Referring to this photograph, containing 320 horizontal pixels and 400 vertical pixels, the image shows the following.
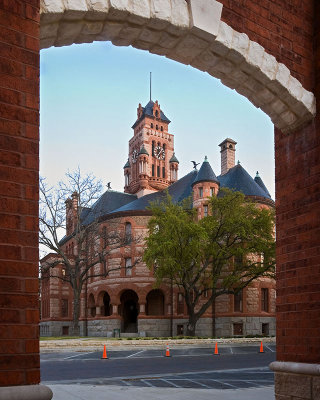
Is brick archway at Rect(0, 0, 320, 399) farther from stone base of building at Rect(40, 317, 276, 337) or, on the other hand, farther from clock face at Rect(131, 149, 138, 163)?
clock face at Rect(131, 149, 138, 163)

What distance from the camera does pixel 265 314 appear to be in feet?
133

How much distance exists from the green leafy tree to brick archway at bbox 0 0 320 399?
2642 cm

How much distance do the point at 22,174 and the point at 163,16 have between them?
7.98 ft

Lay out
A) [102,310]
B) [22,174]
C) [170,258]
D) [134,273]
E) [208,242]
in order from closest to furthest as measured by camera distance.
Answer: [22,174] → [170,258] → [208,242] → [134,273] → [102,310]

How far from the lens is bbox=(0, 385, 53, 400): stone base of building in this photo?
351 cm

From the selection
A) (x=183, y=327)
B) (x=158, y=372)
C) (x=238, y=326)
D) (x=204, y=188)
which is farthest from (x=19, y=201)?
(x=183, y=327)

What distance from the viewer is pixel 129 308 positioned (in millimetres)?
48719

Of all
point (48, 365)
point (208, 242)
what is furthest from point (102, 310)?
point (48, 365)

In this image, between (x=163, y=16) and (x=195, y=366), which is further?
(x=195, y=366)

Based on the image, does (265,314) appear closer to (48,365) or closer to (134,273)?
(134,273)

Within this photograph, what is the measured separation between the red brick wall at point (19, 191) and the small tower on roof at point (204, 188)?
37.9m

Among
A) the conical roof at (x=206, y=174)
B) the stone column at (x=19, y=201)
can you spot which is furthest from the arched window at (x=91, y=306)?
→ the stone column at (x=19, y=201)

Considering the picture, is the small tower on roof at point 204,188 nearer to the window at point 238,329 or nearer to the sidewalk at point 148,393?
the window at point 238,329

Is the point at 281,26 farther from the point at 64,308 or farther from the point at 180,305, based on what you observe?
the point at 64,308
